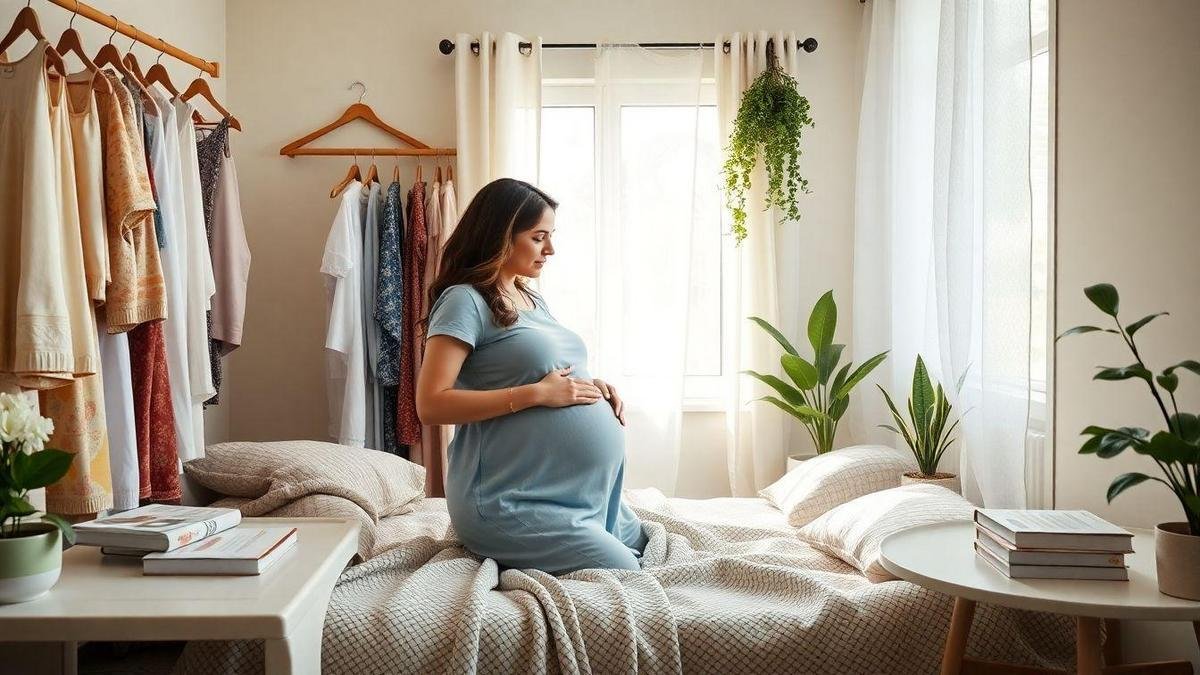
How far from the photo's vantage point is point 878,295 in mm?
3770

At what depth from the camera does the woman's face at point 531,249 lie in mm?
2277

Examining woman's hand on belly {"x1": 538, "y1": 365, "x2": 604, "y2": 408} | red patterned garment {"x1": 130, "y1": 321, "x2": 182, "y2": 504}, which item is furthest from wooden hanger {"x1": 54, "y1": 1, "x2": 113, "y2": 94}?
woman's hand on belly {"x1": 538, "y1": 365, "x2": 604, "y2": 408}

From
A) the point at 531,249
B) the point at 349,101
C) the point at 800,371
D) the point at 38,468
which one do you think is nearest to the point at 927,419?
Answer: the point at 800,371

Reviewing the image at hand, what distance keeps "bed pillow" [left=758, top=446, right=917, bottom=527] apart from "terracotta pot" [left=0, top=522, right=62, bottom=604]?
1839 millimetres

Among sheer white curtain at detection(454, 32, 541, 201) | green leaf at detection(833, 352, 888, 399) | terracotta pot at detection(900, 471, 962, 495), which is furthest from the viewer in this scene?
sheer white curtain at detection(454, 32, 541, 201)

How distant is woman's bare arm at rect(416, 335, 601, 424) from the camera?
6.81ft

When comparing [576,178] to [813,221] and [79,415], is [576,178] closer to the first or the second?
[813,221]

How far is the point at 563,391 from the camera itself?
7.04 ft

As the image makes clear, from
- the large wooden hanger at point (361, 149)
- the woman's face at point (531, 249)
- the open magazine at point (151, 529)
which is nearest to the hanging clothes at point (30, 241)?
the open magazine at point (151, 529)

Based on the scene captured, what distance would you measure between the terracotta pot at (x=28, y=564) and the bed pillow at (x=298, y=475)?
1.08 meters

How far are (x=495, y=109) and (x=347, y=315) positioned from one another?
3.27 feet

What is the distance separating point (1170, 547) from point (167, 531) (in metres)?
1.59

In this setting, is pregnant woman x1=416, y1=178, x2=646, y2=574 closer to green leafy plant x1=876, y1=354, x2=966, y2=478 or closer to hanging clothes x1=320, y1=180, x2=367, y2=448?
green leafy plant x1=876, y1=354, x2=966, y2=478

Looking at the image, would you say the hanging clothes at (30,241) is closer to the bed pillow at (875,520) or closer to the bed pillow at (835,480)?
the bed pillow at (875,520)
